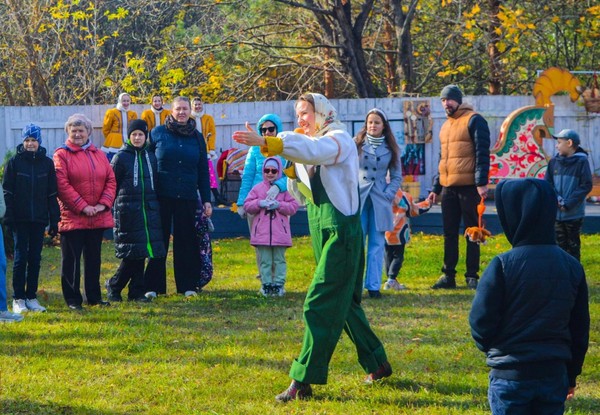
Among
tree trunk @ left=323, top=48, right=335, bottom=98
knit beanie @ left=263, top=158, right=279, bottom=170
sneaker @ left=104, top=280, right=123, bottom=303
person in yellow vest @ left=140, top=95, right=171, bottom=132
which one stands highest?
tree trunk @ left=323, top=48, right=335, bottom=98

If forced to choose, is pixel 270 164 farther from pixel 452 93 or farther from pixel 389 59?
pixel 389 59

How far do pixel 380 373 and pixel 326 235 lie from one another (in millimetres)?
1040

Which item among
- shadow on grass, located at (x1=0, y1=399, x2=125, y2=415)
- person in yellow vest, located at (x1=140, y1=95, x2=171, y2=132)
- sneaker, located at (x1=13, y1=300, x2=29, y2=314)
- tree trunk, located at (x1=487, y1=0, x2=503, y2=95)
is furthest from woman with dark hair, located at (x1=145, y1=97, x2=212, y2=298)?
tree trunk, located at (x1=487, y1=0, x2=503, y2=95)

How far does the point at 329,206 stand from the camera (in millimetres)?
6578

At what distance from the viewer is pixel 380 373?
6.94m

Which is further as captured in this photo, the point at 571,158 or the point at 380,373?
the point at 571,158

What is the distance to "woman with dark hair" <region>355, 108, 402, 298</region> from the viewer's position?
1058 centimetres

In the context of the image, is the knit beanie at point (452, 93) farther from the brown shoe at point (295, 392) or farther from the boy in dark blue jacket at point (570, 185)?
the brown shoe at point (295, 392)

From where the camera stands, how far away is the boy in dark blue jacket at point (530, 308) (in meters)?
4.57

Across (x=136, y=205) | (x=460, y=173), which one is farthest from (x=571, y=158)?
(x=136, y=205)

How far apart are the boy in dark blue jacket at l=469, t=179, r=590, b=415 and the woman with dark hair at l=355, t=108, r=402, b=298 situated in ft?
19.4

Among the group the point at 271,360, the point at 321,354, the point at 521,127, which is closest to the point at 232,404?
the point at 321,354

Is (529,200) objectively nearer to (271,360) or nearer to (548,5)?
(271,360)

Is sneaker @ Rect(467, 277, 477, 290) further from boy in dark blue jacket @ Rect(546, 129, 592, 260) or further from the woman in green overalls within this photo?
the woman in green overalls
